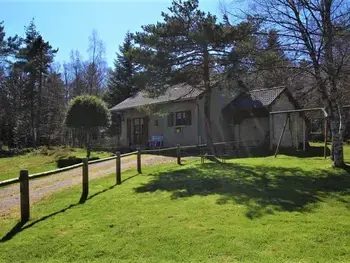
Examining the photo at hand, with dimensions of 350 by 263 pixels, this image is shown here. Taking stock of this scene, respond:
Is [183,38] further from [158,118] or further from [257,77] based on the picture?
[158,118]

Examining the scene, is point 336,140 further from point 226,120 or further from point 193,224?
point 226,120

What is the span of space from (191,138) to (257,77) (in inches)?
413

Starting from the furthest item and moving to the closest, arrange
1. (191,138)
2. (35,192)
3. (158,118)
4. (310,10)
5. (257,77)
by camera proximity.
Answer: (158,118)
(191,138)
(257,77)
(310,10)
(35,192)

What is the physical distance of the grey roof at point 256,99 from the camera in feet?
76.9

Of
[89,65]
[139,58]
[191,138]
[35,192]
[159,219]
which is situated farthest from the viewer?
[89,65]

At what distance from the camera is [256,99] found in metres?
24.5

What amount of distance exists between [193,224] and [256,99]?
63.4ft

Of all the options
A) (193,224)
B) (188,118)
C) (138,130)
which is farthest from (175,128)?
(193,224)

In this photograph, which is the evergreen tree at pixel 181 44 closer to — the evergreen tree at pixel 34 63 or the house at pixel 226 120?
Result: the house at pixel 226 120

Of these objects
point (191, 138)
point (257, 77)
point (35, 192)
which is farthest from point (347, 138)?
point (35, 192)

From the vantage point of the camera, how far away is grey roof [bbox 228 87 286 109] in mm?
23444

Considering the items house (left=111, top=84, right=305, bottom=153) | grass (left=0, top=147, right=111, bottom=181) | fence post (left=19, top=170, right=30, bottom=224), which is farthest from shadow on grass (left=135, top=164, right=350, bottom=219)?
house (left=111, top=84, right=305, bottom=153)

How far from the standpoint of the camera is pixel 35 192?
9.88 meters

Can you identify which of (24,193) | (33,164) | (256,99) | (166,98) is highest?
(166,98)
